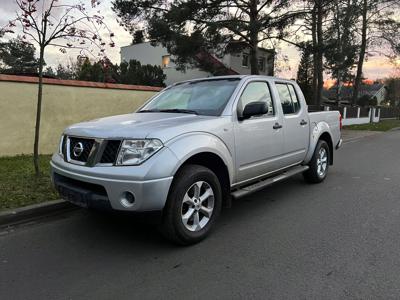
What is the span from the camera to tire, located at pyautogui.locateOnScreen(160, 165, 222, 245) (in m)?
3.99

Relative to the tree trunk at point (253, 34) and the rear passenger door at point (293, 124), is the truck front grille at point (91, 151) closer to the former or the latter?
the rear passenger door at point (293, 124)

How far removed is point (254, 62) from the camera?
20922 mm

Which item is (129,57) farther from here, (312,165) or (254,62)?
(312,165)

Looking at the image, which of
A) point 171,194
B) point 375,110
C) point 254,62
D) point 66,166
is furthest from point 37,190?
point 375,110

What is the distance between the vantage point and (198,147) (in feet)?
13.8

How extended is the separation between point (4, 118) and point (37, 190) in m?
3.74

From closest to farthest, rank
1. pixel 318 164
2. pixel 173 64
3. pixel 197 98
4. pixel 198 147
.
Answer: pixel 198 147
pixel 197 98
pixel 318 164
pixel 173 64

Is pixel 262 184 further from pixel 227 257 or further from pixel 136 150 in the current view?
pixel 136 150

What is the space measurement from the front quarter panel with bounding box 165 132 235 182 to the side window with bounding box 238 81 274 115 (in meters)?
0.67

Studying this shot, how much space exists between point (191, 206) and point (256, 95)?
2005 millimetres

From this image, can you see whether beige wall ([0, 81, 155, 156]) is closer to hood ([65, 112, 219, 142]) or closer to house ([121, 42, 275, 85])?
hood ([65, 112, 219, 142])

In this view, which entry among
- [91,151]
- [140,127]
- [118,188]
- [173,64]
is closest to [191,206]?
[118,188]

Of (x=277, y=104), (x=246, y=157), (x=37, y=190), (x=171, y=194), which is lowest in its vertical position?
(x=37, y=190)

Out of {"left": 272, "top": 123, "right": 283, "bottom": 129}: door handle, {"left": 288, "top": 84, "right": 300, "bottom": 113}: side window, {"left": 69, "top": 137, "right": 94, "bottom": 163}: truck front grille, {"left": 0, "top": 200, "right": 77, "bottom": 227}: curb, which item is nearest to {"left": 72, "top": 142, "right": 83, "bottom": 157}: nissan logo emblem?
{"left": 69, "top": 137, "right": 94, "bottom": 163}: truck front grille
